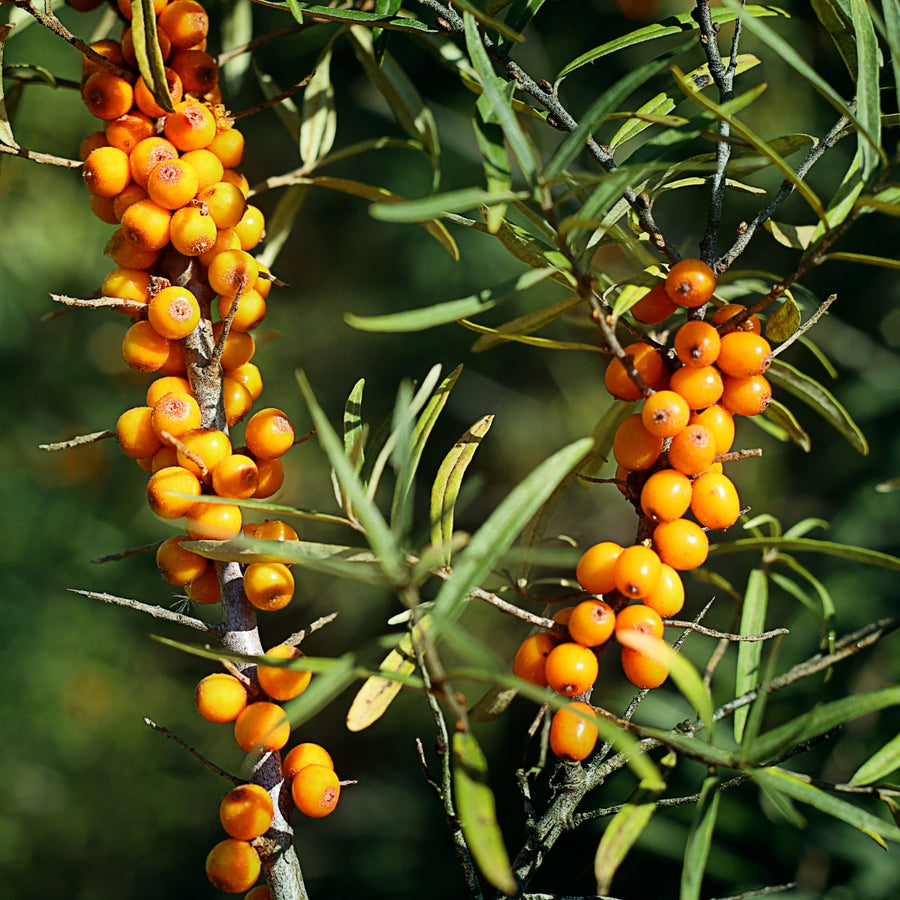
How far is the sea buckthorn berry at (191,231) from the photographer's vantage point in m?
0.42

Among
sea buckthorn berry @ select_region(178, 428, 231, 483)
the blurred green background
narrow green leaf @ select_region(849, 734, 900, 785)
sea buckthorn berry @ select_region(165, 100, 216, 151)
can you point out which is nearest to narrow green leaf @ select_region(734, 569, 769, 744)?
narrow green leaf @ select_region(849, 734, 900, 785)

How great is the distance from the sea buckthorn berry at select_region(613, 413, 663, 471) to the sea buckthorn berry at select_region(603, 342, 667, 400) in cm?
1

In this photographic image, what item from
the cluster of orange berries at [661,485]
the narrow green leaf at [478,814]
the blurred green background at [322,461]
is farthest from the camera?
the blurred green background at [322,461]

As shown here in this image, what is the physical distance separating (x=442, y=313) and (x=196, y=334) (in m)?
0.19

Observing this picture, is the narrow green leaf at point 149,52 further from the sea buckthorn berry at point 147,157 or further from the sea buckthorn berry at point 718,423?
the sea buckthorn berry at point 718,423

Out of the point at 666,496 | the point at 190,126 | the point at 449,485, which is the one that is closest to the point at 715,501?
the point at 666,496

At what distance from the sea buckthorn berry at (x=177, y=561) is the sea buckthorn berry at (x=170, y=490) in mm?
26

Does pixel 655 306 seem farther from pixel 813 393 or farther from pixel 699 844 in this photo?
pixel 699 844

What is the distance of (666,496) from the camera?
372mm

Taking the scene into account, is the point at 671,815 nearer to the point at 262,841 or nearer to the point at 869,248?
the point at 262,841

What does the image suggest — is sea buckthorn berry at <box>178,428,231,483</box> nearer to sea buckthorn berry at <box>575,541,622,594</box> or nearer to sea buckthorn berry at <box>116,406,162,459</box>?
sea buckthorn berry at <box>116,406,162,459</box>

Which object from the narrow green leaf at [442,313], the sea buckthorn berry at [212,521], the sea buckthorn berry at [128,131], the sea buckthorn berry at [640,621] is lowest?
the sea buckthorn berry at [212,521]

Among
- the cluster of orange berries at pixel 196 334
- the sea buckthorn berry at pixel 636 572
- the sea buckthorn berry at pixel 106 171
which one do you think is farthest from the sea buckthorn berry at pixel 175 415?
the sea buckthorn berry at pixel 636 572

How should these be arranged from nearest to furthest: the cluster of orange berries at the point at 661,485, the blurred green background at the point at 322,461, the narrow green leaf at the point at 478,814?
the narrow green leaf at the point at 478,814, the cluster of orange berries at the point at 661,485, the blurred green background at the point at 322,461
